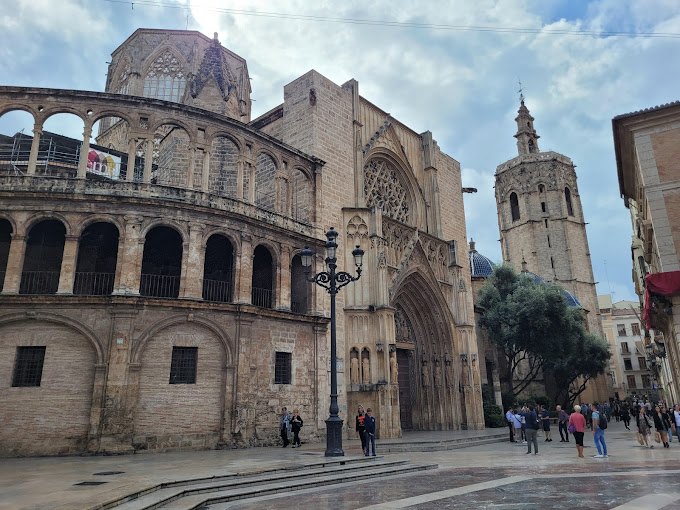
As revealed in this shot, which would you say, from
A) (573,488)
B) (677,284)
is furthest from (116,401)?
(677,284)

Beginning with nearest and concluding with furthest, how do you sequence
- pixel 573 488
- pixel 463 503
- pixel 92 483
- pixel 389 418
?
pixel 463 503
pixel 573 488
pixel 92 483
pixel 389 418

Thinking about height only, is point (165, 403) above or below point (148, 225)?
below

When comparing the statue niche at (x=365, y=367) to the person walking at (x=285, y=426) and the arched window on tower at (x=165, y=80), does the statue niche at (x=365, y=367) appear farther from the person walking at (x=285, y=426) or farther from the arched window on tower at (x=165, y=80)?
the arched window on tower at (x=165, y=80)

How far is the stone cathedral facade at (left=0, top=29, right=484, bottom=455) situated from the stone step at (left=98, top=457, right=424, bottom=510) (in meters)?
5.17

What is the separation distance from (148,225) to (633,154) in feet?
55.6

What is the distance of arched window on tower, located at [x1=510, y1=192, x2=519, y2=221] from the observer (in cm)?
6067

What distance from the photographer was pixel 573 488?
8.12m

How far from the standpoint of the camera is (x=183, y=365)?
15656 millimetres

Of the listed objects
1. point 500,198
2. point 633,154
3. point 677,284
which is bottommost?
point 677,284

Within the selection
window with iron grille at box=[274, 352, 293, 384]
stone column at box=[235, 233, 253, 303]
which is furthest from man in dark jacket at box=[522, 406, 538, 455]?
stone column at box=[235, 233, 253, 303]

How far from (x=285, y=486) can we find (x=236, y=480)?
36.9 inches

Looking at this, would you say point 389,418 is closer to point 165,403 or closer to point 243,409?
point 243,409

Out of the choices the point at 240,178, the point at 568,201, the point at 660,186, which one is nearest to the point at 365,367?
the point at 240,178

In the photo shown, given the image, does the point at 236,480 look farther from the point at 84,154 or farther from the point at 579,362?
the point at 579,362
